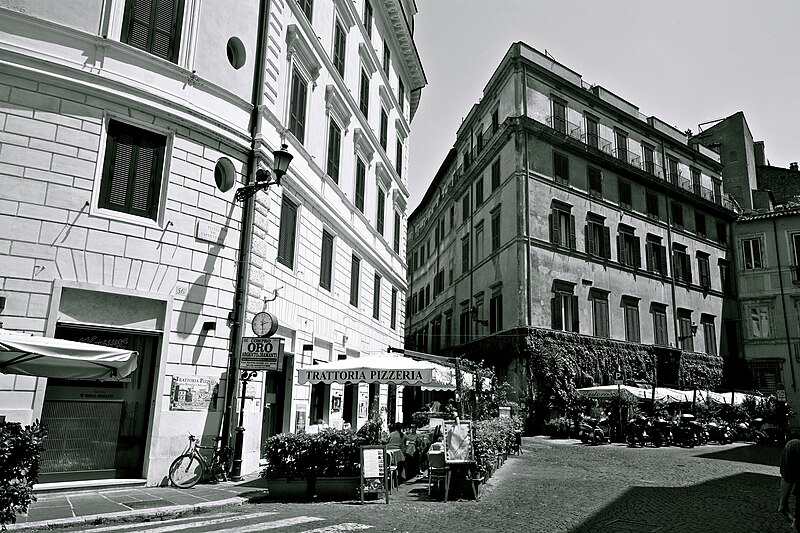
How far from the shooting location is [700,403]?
26.6 meters

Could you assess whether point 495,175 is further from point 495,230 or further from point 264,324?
point 264,324

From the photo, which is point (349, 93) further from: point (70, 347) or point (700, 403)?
point (700, 403)

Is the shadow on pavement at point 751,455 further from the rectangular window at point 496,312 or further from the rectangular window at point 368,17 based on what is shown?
the rectangular window at point 368,17

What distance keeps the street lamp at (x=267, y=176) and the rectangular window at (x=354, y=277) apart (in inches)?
286

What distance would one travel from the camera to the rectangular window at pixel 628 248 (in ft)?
106

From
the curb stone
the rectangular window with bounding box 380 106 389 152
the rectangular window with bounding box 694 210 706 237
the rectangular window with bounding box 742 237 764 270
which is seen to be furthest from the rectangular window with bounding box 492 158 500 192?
the curb stone

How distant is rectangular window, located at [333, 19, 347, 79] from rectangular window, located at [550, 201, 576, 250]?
48.0 feet

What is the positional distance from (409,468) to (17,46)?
1146 centimetres

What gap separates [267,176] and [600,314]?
72.7 feet

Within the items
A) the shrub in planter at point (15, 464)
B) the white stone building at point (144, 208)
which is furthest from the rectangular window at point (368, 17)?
the shrub in planter at point (15, 464)

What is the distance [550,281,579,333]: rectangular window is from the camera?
1121 inches

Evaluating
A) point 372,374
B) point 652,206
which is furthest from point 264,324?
point 652,206

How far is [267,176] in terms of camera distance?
12.9 metres

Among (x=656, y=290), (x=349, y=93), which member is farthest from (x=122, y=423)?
(x=656, y=290)
